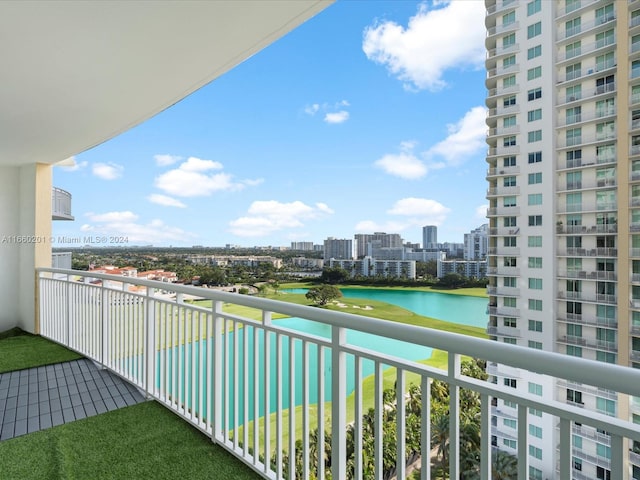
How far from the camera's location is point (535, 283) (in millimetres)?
1769

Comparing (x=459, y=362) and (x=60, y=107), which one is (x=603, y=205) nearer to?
(x=459, y=362)

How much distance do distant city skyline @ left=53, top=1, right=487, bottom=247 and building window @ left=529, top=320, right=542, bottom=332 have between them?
721 mm

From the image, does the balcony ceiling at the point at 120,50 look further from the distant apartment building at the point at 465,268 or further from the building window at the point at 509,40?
the distant apartment building at the point at 465,268

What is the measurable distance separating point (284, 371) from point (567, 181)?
1737mm

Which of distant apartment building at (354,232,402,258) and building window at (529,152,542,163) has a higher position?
building window at (529,152,542,163)

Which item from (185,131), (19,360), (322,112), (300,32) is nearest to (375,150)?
(322,112)

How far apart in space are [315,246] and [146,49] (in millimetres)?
2215

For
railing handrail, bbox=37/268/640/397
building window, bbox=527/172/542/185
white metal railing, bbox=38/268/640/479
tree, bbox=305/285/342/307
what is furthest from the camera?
tree, bbox=305/285/342/307

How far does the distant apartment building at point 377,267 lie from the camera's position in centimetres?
249

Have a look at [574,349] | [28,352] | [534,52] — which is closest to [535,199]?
[574,349]

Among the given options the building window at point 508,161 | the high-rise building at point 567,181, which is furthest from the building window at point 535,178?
the building window at point 508,161

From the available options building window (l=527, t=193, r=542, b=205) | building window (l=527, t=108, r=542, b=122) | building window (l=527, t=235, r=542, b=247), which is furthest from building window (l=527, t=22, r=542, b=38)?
building window (l=527, t=235, r=542, b=247)

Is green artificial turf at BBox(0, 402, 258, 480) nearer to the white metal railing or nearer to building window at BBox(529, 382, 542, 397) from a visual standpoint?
the white metal railing

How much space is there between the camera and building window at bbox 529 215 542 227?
1.80 metres
